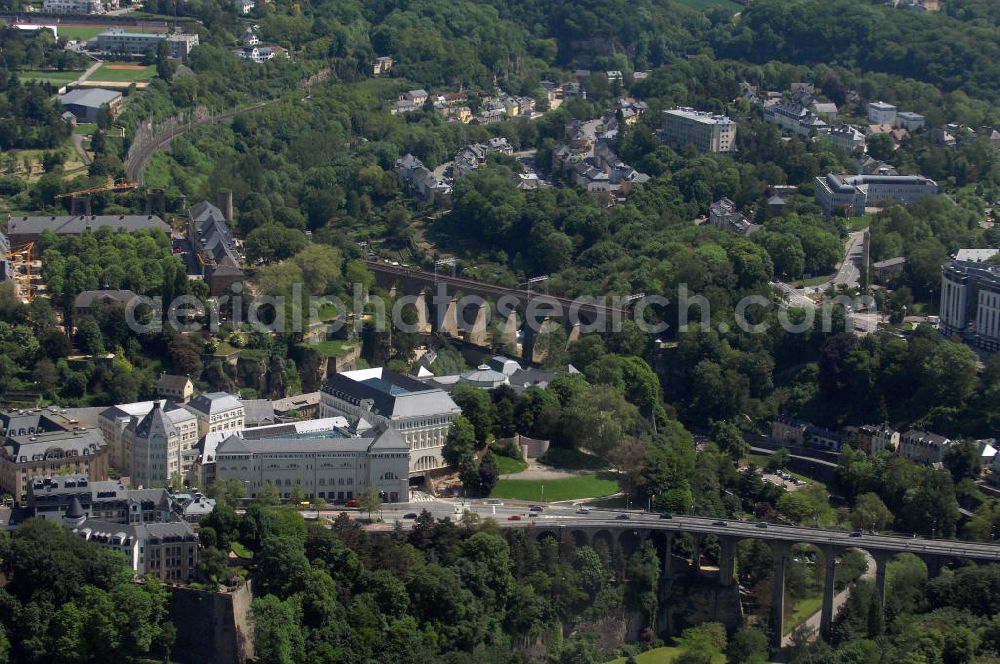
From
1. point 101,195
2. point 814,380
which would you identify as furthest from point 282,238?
point 814,380

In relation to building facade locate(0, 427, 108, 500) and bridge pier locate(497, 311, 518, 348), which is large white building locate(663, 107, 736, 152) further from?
building facade locate(0, 427, 108, 500)

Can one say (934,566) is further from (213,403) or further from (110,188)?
(110,188)

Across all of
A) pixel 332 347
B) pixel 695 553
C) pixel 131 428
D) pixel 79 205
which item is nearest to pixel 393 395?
pixel 131 428

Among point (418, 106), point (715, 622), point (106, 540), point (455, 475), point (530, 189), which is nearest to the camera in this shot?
point (106, 540)

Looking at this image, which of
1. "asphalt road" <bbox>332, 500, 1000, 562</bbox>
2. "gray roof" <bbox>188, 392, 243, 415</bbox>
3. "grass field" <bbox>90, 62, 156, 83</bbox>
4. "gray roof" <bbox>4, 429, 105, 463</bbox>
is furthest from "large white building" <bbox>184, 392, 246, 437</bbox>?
"grass field" <bbox>90, 62, 156, 83</bbox>

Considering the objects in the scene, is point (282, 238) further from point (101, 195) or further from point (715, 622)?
point (715, 622)

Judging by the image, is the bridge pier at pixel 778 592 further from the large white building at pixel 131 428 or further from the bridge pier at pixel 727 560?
the large white building at pixel 131 428

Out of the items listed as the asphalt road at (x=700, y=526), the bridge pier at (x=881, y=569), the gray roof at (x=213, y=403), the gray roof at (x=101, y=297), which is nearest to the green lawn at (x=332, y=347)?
the gray roof at (x=101, y=297)
